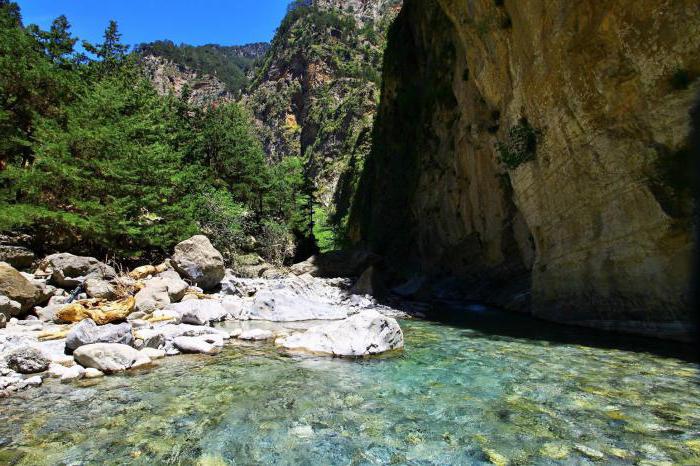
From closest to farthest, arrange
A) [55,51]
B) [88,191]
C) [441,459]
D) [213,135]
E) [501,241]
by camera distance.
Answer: [441,459] → [88,191] → [501,241] → [55,51] → [213,135]

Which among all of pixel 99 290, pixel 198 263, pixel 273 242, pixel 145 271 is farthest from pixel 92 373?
pixel 273 242

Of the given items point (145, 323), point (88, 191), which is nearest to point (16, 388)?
point (145, 323)

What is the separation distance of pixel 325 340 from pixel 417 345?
1.87 metres

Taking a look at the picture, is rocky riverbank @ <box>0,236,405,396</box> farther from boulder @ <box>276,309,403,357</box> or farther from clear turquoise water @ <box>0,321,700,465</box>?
clear turquoise water @ <box>0,321,700,465</box>

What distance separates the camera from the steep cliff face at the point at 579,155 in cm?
789

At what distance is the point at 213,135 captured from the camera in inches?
1189

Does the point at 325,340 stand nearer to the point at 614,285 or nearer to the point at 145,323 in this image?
the point at 145,323

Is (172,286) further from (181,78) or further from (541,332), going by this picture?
(181,78)

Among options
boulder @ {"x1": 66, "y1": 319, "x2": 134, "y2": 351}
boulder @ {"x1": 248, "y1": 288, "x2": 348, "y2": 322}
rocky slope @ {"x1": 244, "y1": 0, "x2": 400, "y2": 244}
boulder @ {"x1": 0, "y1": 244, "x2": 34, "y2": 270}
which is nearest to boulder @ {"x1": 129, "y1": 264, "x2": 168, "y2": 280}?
boulder @ {"x1": 0, "y1": 244, "x2": 34, "y2": 270}

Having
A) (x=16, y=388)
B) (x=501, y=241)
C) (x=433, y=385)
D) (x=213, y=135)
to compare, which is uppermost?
(x=213, y=135)

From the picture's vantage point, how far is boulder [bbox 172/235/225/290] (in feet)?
45.7

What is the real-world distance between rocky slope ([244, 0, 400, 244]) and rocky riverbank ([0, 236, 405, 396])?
45.2 m

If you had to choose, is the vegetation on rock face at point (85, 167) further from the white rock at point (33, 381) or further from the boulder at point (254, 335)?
the white rock at point (33, 381)

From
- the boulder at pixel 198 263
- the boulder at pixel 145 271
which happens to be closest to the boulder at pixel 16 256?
the boulder at pixel 145 271
